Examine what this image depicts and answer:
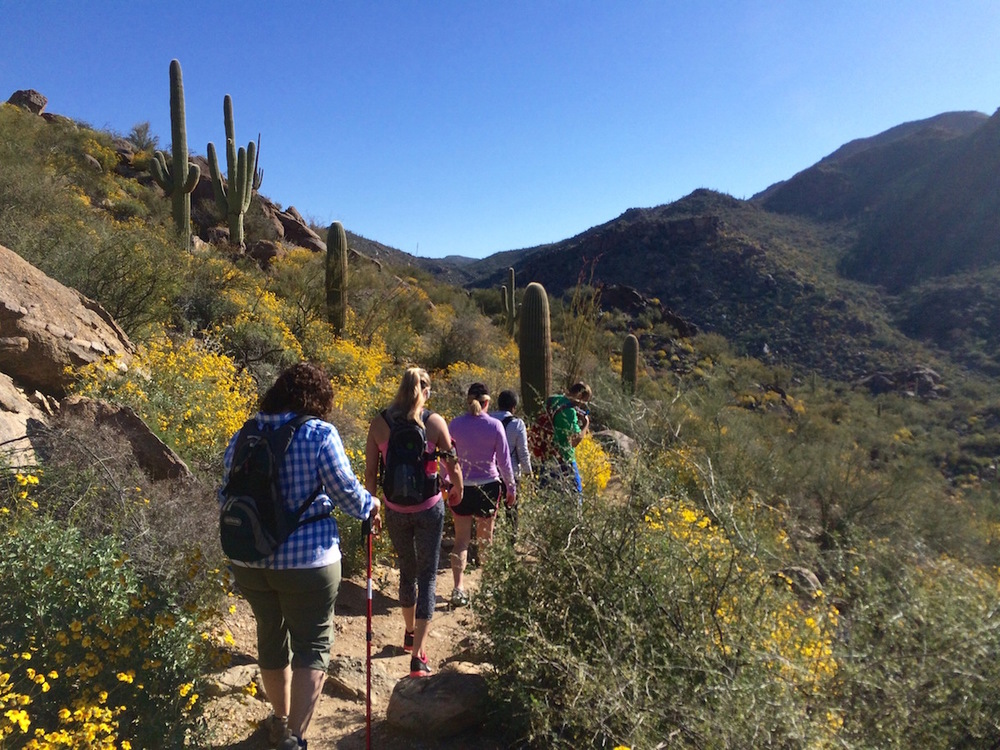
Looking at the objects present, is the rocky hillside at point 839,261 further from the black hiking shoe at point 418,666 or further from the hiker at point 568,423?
the black hiking shoe at point 418,666

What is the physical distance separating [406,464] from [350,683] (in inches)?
46.2

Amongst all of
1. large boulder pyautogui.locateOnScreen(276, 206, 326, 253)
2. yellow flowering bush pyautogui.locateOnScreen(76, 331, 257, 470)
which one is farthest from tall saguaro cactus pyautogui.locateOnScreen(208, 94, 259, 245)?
yellow flowering bush pyautogui.locateOnScreen(76, 331, 257, 470)

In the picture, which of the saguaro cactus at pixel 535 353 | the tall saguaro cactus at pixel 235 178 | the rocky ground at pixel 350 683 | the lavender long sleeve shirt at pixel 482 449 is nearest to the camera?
the rocky ground at pixel 350 683

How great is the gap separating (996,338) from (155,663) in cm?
4073

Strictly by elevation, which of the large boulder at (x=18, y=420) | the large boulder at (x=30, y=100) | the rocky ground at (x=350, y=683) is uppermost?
the large boulder at (x=30, y=100)

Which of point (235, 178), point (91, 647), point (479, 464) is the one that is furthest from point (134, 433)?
point (235, 178)

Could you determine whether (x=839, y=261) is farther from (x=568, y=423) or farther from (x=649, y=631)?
(x=649, y=631)

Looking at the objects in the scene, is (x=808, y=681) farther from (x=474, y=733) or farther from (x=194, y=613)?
(x=194, y=613)

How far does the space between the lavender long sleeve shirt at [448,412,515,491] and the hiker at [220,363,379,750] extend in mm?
1813

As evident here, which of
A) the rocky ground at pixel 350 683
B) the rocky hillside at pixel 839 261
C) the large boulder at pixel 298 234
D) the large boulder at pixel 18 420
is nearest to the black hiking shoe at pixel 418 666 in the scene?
the rocky ground at pixel 350 683

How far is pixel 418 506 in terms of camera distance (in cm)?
362

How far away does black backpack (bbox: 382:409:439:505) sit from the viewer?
3.53m

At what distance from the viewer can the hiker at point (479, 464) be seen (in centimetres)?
461

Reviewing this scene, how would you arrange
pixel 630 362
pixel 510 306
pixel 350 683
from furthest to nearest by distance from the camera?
pixel 510 306 → pixel 630 362 → pixel 350 683
